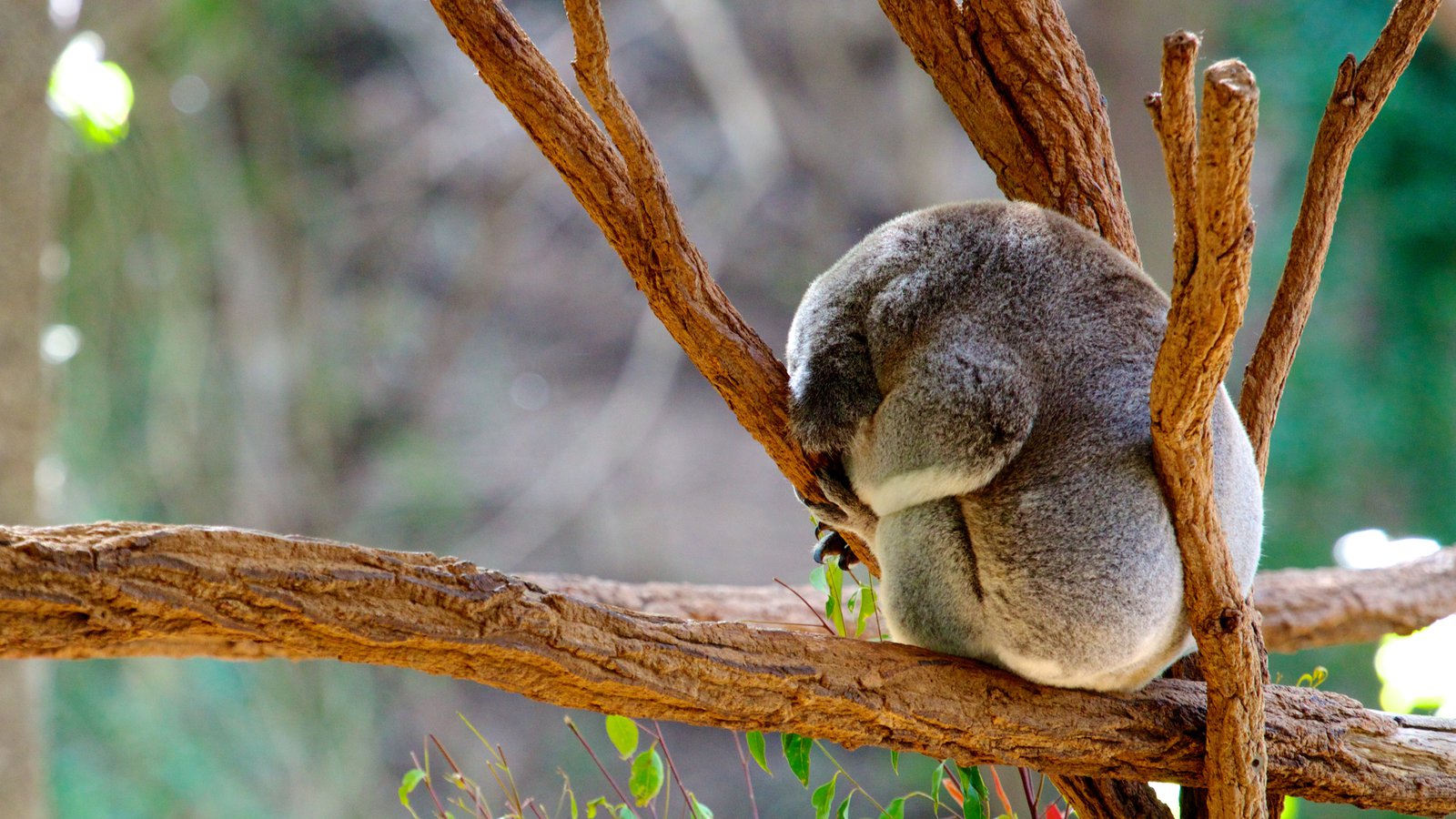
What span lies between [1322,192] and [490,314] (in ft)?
22.9

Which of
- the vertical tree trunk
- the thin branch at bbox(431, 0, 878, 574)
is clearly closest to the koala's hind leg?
the thin branch at bbox(431, 0, 878, 574)

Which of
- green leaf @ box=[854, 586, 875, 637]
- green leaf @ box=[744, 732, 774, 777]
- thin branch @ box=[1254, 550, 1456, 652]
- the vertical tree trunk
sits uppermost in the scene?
the vertical tree trunk

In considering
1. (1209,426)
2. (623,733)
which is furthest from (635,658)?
(1209,426)

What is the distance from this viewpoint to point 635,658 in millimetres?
1734

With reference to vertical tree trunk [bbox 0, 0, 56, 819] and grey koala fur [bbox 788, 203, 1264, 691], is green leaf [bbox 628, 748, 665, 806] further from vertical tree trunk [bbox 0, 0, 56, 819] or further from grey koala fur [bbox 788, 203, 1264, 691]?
vertical tree trunk [bbox 0, 0, 56, 819]

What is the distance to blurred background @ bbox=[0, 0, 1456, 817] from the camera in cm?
672

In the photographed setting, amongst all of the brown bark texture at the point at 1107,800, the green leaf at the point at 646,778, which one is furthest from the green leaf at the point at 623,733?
the brown bark texture at the point at 1107,800

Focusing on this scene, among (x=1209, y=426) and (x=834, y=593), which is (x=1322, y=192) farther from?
(x=834, y=593)

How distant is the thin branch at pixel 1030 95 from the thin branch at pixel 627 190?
85 centimetres

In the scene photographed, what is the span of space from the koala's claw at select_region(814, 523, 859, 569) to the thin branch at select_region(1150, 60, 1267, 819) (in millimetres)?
786

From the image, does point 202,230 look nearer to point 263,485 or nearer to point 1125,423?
point 263,485

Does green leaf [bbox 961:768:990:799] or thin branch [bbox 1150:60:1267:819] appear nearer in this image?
thin branch [bbox 1150:60:1267:819]

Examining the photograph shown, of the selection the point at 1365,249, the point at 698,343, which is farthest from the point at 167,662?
the point at 1365,249

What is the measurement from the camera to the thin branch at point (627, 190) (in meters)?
1.92
